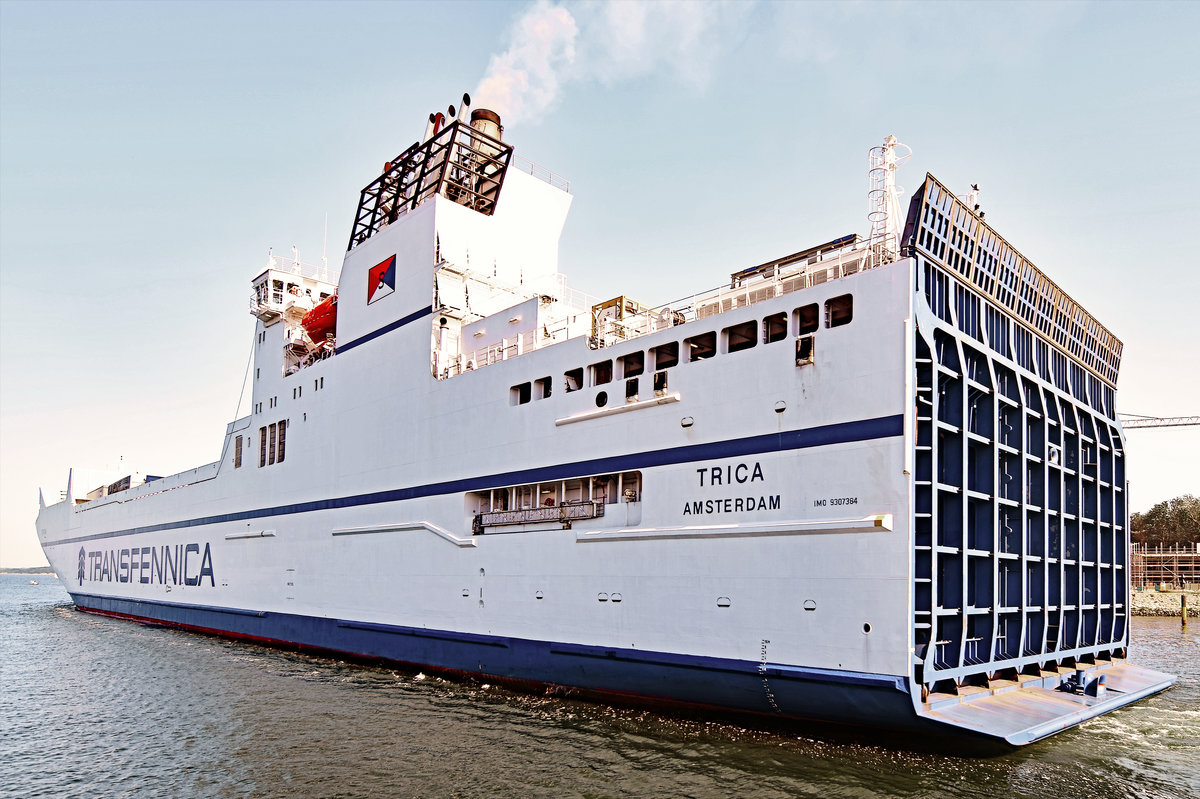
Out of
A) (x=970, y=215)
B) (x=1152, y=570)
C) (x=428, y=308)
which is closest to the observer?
(x=970, y=215)

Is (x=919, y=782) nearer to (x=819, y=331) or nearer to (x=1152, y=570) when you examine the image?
(x=819, y=331)

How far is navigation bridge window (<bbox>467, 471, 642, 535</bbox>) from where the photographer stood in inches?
570

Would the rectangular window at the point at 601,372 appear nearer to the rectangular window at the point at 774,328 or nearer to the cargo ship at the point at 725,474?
the cargo ship at the point at 725,474

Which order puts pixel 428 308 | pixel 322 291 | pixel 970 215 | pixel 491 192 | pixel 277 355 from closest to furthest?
1. pixel 970 215
2. pixel 428 308
3. pixel 491 192
4. pixel 277 355
5. pixel 322 291

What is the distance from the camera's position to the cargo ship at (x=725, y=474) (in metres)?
11.1

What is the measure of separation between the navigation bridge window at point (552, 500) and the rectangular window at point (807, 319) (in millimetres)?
3825

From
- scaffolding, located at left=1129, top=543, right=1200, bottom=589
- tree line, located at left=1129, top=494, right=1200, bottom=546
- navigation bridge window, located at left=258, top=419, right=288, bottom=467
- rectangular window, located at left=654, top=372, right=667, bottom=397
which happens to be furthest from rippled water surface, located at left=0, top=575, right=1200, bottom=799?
tree line, located at left=1129, top=494, right=1200, bottom=546

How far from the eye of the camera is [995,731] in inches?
402

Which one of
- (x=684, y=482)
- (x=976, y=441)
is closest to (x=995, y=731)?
(x=976, y=441)

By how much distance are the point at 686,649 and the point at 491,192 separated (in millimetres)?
13413

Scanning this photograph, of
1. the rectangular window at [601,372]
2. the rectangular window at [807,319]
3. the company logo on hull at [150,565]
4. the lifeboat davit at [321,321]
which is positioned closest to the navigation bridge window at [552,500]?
the rectangular window at [601,372]

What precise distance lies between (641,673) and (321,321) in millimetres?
16603

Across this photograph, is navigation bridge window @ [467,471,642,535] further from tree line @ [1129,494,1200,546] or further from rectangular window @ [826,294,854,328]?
tree line @ [1129,494,1200,546]

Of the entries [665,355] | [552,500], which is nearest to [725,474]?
[665,355]
